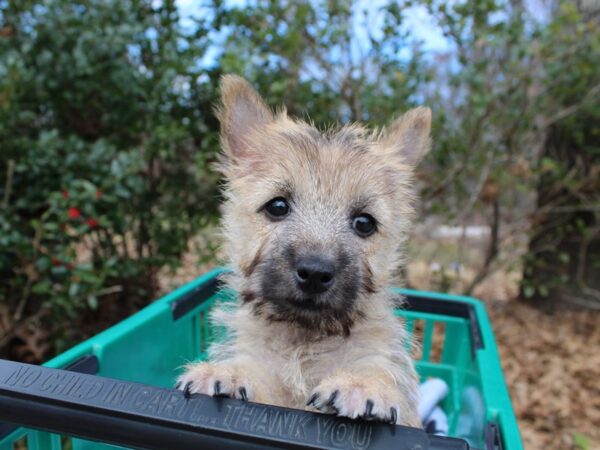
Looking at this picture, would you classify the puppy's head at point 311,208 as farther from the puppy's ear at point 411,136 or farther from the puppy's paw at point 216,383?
the puppy's paw at point 216,383

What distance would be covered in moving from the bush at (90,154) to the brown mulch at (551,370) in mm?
3260

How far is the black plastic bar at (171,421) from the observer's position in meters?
1.14

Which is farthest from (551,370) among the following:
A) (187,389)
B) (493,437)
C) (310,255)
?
(187,389)

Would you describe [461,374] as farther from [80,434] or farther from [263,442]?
[80,434]

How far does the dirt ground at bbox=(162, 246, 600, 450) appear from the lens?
393 centimetres

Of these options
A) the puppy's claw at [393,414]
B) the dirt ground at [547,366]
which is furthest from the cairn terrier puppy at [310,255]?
the dirt ground at [547,366]

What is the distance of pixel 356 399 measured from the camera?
4.41 ft

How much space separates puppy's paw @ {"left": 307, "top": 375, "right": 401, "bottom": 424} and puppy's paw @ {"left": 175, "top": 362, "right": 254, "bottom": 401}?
23 centimetres

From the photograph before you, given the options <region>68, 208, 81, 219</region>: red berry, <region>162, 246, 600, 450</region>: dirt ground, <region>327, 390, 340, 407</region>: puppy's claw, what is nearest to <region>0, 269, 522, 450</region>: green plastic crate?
<region>327, 390, 340, 407</region>: puppy's claw

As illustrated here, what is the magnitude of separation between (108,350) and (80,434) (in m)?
0.97

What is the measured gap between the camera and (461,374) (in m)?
2.90

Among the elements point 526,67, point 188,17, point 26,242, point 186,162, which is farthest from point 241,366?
point 526,67

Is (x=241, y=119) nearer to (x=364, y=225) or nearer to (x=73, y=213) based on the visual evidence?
(x=364, y=225)

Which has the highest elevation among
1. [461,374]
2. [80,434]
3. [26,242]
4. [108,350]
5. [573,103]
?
[573,103]
